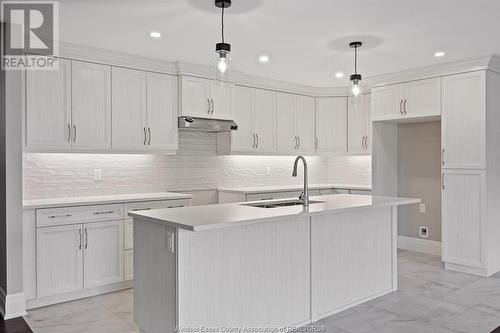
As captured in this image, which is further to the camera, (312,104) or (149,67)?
(312,104)

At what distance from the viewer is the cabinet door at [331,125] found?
6.38 m

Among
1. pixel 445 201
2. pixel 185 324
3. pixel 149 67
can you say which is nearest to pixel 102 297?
pixel 185 324

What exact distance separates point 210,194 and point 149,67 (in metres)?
1.85

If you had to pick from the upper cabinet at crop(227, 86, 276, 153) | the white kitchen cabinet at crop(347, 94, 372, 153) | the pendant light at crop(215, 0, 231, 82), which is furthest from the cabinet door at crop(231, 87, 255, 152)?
the pendant light at crop(215, 0, 231, 82)

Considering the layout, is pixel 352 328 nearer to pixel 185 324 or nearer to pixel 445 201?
pixel 185 324

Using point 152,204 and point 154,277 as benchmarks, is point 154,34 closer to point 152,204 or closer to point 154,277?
point 152,204

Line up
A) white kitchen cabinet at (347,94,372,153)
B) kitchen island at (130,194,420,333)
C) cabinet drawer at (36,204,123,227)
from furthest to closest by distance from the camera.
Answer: white kitchen cabinet at (347,94,372,153) < cabinet drawer at (36,204,123,227) < kitchen island at (130,194,420,333)

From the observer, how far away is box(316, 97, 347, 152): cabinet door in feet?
20.9

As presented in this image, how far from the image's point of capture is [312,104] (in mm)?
6430

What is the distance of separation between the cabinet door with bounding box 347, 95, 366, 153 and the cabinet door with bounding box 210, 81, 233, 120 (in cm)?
197

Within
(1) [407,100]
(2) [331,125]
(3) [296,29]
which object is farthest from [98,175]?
(1) [407,100]

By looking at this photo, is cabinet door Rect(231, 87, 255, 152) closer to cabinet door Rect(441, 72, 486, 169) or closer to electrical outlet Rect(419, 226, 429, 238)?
cabinet door Rect(441, 72, 486, 169)

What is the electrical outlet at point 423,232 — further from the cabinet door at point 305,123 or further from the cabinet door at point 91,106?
the cabinet door at point 91,106

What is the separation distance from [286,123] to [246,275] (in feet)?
11.5
